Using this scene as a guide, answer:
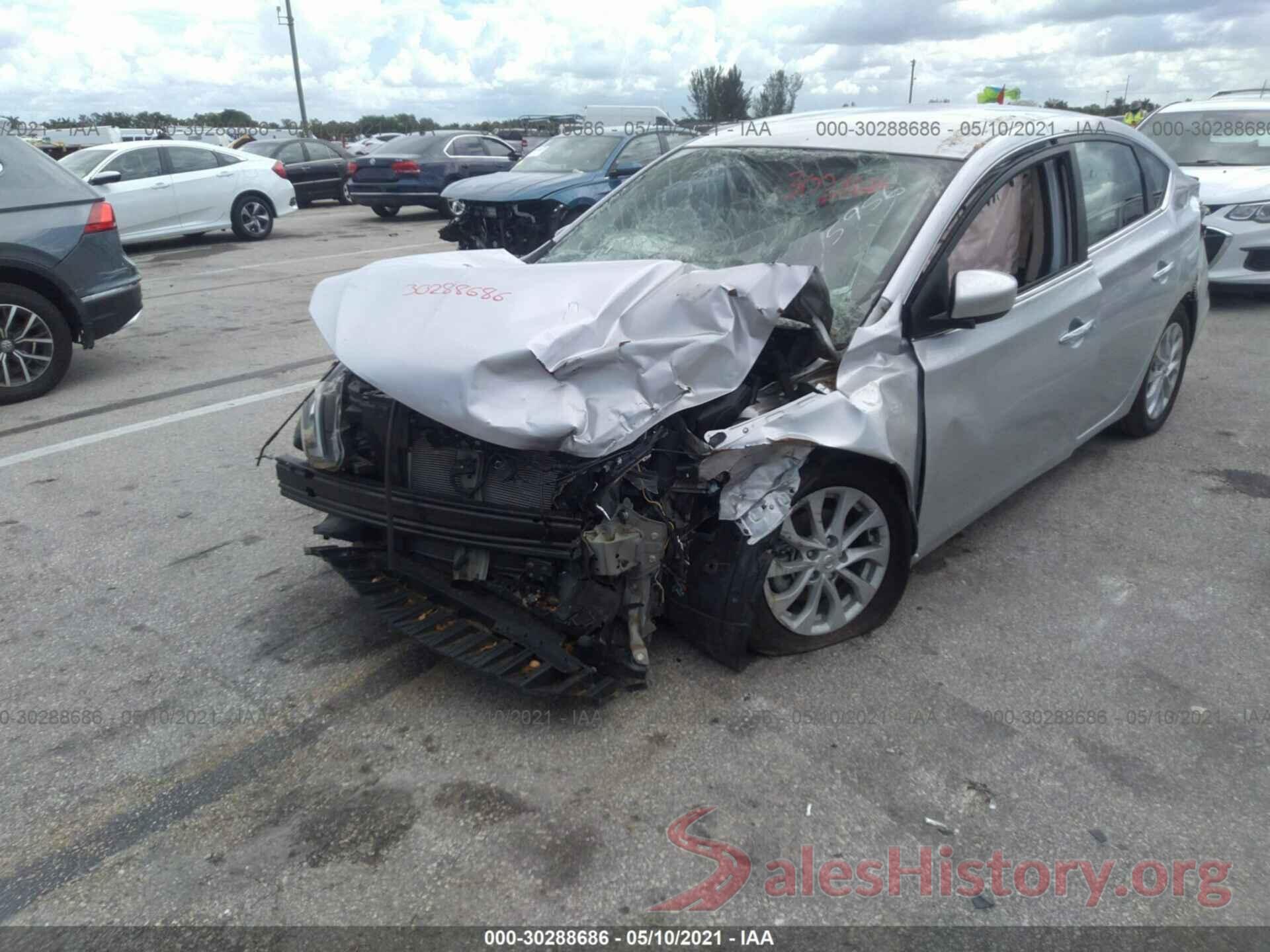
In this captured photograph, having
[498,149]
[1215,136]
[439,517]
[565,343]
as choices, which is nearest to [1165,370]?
[565,343]

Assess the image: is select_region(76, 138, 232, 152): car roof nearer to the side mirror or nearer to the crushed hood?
the crushed hood

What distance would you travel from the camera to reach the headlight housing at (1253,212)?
28.2 ft

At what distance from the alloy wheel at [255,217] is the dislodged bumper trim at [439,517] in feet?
44.0

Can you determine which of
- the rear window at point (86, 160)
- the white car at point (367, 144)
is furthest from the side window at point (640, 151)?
the white car at point (367, 144)

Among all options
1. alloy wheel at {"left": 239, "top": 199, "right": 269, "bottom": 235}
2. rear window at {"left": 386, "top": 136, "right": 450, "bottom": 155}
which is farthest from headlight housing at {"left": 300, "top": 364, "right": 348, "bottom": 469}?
rear window at {"left": 386, "top": 136, "right": 450, "bottom": 155}

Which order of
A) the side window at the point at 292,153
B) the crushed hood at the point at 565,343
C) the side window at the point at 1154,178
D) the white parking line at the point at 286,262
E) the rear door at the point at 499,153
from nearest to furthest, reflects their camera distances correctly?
the crushed hood at the point at 565,343 < the side window at the point at 1154,178 < the white parking line at the point at 286,262 < the rear door at the point at 499,153 < the side window at the point at 292,153

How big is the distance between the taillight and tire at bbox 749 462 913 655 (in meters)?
5.95

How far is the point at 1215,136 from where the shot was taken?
388 inches

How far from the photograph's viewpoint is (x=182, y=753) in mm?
2932

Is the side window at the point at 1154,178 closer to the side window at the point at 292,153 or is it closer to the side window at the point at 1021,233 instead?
the side window at the point at 1021,233

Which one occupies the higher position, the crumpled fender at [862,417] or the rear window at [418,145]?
the rear window at [418,145]

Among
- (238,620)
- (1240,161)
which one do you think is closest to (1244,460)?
(238,620)

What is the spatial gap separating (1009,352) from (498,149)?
54.4ft

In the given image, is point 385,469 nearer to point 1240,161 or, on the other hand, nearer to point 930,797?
point 930,797
